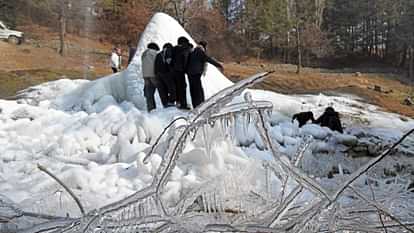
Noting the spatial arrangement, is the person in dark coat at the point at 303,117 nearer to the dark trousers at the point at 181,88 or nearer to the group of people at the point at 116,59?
the dark trousers at the point at 181,88

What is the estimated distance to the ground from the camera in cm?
398

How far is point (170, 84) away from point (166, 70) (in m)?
0.09

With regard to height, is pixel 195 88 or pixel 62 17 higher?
pixel 62 17

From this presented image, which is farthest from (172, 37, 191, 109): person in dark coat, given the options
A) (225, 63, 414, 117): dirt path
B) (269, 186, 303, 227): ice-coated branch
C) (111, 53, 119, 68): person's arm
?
(269, 186, 303, 227): ice-coated branch

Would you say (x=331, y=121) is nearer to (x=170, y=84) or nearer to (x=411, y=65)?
(x=170, y=84)

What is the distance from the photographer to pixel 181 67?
3.26 m

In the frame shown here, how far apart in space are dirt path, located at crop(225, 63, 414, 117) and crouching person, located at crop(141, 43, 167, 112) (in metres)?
0.60

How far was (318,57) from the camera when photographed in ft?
14.5

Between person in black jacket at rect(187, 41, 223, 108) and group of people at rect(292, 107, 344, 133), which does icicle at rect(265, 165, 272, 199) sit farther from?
group of people at rect(292, 107, 344, 133)

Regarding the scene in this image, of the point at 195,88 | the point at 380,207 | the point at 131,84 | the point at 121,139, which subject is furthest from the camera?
the point at 131,84

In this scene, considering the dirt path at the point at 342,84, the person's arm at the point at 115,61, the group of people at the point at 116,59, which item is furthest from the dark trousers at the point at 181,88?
the person's arm at the point at 115,61

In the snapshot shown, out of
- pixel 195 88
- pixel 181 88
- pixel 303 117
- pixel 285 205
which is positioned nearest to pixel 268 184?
pixel 285 205

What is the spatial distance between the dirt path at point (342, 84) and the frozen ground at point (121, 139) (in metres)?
0.11

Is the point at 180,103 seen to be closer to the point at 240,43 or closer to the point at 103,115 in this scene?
the point at 103,115
